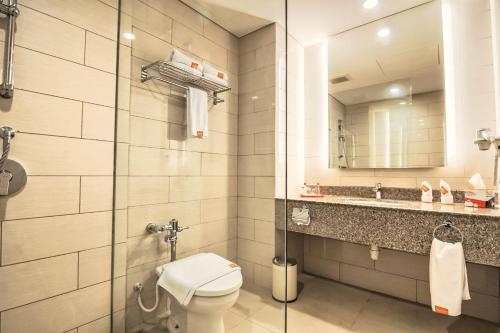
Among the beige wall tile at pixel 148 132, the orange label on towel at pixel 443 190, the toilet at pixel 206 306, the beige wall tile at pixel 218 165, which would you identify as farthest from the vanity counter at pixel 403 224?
the beige wall tile at pixel 148 132

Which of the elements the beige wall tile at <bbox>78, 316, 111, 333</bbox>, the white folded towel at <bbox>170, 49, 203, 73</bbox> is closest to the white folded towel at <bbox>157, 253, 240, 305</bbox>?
the beige wall tile at <bbox>78, 316, 111, 333</bbox>

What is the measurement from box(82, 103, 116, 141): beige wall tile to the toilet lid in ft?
3.20

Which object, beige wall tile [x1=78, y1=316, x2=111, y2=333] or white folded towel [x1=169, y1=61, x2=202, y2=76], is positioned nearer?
beige wall tile [x1=78, y1=316, x2=111, y2=333]

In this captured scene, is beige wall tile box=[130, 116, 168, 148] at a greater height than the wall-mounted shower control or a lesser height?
greater

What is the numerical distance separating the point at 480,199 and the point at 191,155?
6.04ft

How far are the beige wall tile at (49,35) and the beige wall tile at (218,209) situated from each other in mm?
1099

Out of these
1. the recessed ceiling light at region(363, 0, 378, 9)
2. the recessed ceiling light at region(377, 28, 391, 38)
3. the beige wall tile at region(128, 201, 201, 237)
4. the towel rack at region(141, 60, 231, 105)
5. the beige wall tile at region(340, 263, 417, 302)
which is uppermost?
the recessed ceiling light at region(363, 0, 378, 9)

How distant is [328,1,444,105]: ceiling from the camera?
1889mm

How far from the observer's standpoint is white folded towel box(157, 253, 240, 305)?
1.26m

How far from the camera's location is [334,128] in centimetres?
238

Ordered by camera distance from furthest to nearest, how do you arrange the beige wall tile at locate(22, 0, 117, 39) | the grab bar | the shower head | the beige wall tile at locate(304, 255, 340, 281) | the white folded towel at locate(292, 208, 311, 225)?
the beige wall tile at locate(304, 255, 340, 281) → the white folded towel at locate(292, 208, 311, 225) → the shower head → the beige wall tile at locate(22, 0, 117, 39) → the grab bar

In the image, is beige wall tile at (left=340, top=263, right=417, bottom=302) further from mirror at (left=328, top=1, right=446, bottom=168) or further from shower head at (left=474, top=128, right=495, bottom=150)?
shower head at (left=474, top=128, right=495, bottom=150)

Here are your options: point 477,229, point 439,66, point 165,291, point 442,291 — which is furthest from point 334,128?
point 165,291

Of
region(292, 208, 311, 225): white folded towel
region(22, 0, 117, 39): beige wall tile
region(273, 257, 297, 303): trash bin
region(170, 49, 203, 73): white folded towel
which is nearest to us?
region(22, 0, 117, 39): beige wall tile
